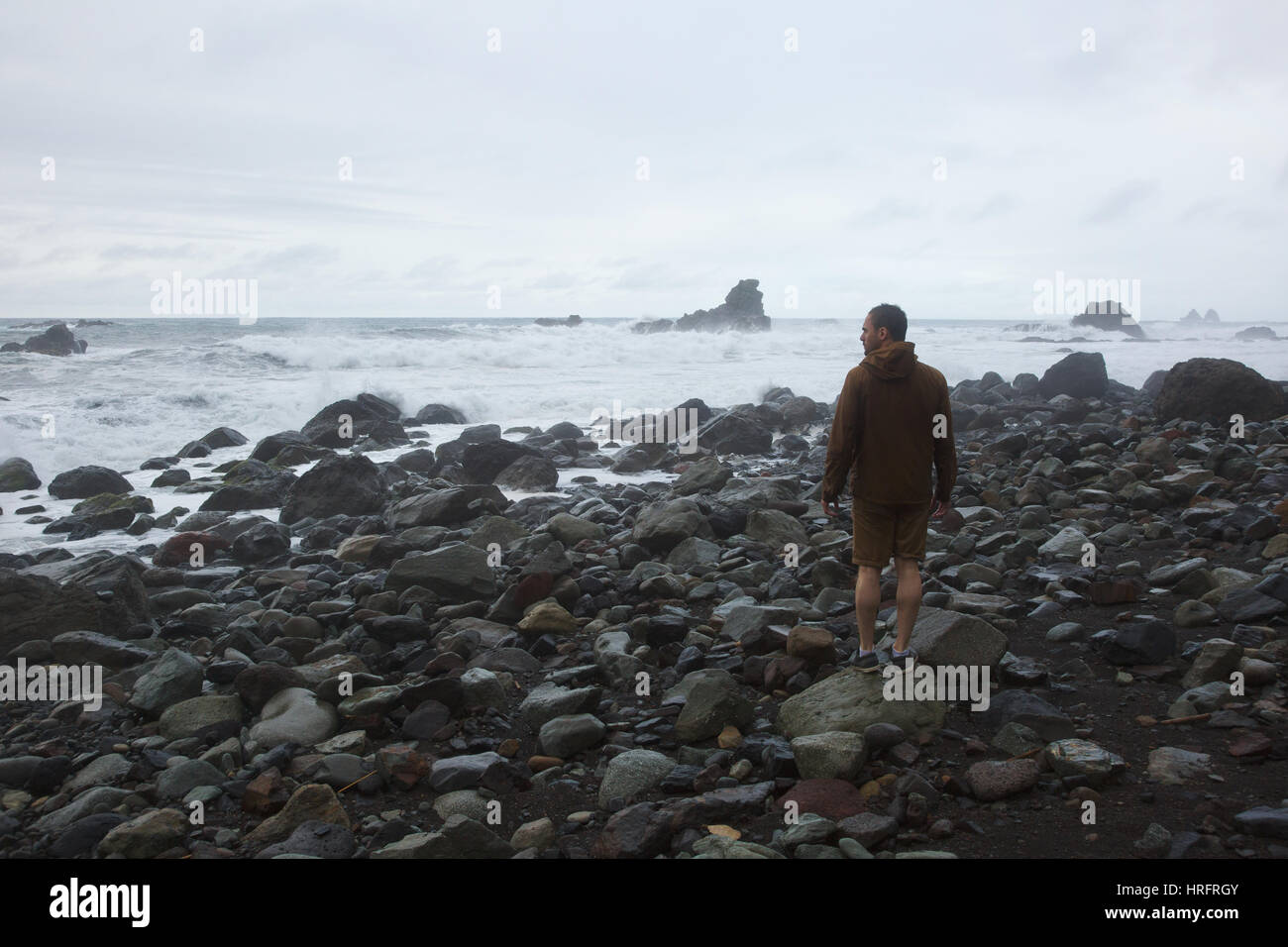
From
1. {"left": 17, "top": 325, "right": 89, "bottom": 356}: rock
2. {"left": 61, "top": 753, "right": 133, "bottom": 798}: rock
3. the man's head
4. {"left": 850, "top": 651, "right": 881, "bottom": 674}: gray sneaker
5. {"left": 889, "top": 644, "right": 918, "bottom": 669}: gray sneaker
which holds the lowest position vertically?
{"left": 61, "top": 753, "right": 133, "bottom": 798}: rock

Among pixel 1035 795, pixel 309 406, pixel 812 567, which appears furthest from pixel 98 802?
pixel 309 406

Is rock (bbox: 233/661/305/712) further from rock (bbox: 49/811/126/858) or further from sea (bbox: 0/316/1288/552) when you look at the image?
sea (bbox: 0/316/1288/552)

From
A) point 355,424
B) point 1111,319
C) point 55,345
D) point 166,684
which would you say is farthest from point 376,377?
point 1111,319

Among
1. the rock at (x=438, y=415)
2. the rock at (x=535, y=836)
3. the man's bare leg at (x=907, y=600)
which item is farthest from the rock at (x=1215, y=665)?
the rock at (x=438, y=415)

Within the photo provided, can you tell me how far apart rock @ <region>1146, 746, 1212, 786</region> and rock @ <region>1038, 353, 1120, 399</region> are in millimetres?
17853

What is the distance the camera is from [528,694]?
17.1 ft

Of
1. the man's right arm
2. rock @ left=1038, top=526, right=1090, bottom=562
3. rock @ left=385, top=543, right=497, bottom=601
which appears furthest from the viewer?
rock @ left=385, top=543, right=497, bottom=601

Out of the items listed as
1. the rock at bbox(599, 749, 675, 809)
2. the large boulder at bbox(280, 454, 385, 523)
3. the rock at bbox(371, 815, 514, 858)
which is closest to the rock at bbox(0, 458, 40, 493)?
the large boulder at bbox(280, 454, 385, 523)

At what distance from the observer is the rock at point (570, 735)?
14.9ft

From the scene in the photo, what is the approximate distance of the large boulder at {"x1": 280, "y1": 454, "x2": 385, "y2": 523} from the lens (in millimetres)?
11055

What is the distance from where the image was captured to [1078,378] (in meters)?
20.2

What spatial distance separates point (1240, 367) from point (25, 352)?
3548 centimetres

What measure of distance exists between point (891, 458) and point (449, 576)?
384 centimetres

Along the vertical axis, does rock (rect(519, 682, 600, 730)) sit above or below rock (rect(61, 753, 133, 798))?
above
